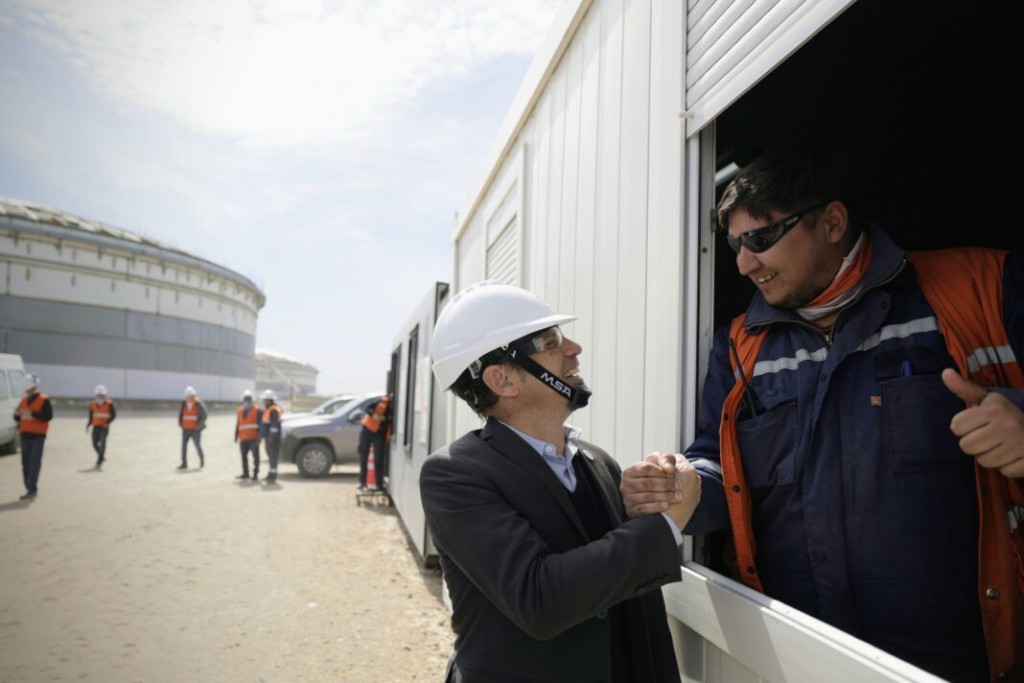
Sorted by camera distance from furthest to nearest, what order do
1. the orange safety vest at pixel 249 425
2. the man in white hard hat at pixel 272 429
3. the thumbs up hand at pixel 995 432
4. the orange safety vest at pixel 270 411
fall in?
the orange safety vest at pixel 270 411, the man in white hard hat at pixel 272 429, the orange safety vest at pixel 249 425, the thumbs up hand at pixel 995 432

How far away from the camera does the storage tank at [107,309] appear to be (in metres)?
36.3

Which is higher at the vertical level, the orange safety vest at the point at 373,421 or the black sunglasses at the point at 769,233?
the black sunglasses at the point at 769,233

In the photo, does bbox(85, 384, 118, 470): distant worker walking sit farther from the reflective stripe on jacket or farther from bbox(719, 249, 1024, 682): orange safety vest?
bbox(719, 249, 1024, 682): orange safety vest

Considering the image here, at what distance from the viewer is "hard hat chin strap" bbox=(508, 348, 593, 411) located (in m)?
1.87

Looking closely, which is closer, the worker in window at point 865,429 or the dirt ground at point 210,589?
the worker in window at point 865,429

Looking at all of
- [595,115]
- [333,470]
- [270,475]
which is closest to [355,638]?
[595,115]

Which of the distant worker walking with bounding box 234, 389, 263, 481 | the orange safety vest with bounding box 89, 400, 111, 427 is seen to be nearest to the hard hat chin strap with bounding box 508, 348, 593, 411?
the distant worker walking with bounding box 234, 389, 263, 481

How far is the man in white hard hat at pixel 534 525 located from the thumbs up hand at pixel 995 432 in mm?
662

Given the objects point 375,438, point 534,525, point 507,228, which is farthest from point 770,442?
point 375,438

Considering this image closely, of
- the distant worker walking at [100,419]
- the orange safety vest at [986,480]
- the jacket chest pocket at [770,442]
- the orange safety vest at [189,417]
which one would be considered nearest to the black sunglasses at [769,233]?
the orange safety vest at [986,480]

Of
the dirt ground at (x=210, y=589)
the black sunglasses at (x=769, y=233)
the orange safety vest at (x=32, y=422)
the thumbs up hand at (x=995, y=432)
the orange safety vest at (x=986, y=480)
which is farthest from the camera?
the orange safety vest at (x=32, y=422)

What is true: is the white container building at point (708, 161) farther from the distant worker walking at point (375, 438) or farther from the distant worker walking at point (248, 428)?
the distant worker walking at point (248, 428)

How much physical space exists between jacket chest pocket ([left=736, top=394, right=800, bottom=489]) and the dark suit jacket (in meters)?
0.40

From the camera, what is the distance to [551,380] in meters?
1.87
